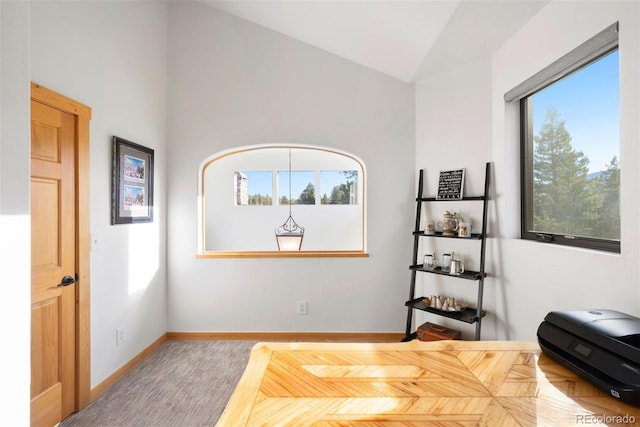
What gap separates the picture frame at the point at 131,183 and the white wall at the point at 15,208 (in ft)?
4.51

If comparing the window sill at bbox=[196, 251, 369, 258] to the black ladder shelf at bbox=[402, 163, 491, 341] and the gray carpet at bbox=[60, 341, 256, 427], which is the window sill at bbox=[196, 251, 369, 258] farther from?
the gray carpet at bbox=[60, 341, 256, 427]

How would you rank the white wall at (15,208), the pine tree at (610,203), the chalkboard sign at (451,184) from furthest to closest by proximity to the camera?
the chalkboard sign at (451,184) → the pine tree at (610,203) → the white wall at (15,208)

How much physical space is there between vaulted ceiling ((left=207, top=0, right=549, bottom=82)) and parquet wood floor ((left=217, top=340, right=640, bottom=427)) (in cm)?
200

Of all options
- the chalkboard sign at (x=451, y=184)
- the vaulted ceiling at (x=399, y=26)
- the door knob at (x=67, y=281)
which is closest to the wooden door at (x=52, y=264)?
the door knob at (x=67, y=281)

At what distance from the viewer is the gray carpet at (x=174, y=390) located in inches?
79.7

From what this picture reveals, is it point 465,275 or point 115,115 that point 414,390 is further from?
point 115,115

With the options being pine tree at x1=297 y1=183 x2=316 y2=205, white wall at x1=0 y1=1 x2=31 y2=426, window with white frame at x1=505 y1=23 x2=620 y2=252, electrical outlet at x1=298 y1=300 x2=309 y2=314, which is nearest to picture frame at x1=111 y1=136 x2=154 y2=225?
white wall at x1=0 y1=1 x2=31 y2=426

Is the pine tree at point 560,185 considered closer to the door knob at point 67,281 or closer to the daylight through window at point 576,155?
the daylight through window at point 576,155

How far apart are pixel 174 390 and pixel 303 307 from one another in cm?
132

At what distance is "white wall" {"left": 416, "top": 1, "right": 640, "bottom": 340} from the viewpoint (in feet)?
4.54

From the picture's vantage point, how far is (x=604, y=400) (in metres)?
0.87

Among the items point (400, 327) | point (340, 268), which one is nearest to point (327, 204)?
point (340, 268)

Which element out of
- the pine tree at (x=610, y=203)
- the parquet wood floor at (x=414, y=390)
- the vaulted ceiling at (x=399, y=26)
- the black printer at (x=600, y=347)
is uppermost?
the vaulted ceiling at (x=399, y=26)

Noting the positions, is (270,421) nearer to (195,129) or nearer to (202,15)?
(195,129)
